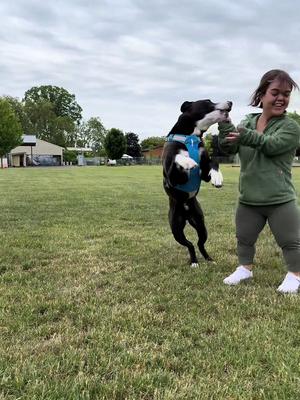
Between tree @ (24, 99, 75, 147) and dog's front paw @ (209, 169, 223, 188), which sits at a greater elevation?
tree @ (24, 99, 75, 147)

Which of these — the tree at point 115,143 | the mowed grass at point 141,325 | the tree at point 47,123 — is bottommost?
the mowed grass at point 141,325

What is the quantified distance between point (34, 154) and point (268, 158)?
88.6 m

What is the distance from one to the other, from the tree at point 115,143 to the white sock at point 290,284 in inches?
3297

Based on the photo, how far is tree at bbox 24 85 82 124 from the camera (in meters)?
→ 122

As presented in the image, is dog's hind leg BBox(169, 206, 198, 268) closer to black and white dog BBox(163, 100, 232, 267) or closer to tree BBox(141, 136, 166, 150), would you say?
black and white dog BBox(163, 100, 232, 267)

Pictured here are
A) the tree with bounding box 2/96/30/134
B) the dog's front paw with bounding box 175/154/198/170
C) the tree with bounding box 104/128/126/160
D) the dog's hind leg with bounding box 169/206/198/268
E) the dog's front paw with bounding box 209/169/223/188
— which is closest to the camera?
the dog's front paw with bounding box 175/154/198/170

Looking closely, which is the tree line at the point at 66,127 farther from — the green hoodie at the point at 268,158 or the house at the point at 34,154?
the green hoodie at the point at 268,158

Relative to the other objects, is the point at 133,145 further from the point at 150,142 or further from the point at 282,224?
the point at 282,224

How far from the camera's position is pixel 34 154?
89750 millimetres

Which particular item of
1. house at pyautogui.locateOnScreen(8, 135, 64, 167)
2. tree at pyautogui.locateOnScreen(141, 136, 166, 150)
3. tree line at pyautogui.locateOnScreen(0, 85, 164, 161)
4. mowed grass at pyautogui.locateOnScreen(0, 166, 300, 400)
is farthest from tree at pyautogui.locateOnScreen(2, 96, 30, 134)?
mowed grass at pyautogui.locateOnScreen(0, 166, 300, 400)

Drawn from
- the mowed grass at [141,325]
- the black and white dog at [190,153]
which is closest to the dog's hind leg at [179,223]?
the black and white dog at [190,153]

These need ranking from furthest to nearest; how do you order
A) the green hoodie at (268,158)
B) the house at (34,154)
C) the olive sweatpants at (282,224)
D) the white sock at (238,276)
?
the house at (34,154) → the white sock at (238,276) → the olive sweatpants at (282,224) → the green hoodie at (268,158)

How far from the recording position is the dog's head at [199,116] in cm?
485

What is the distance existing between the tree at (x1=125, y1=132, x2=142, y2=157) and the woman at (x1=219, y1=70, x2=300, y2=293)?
11413 cm
